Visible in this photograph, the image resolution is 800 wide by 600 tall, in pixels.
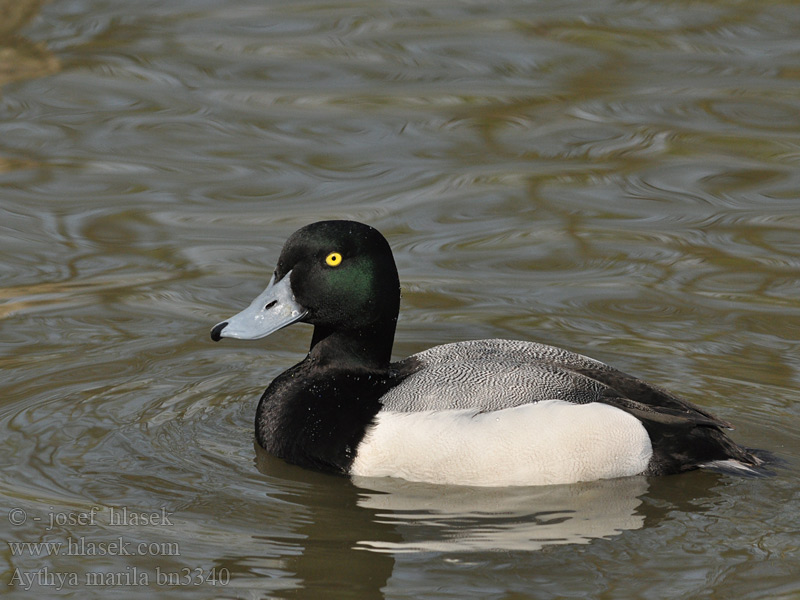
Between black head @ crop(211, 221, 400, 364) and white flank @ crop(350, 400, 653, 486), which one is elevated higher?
black head @ crop(211, 221, 400, 364)

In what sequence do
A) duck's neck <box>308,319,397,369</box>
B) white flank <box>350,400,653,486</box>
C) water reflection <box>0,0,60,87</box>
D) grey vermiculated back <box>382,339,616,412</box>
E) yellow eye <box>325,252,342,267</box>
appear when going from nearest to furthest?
white flank <box>350,400,653,486</box> → grey vermiculated back <box>382,339,616,412</box> → yellow eye <box>325,252,342,267</box> → duck's neck <box>308,319,397,369</box> → water reflection <box>0,0,60,87</box>

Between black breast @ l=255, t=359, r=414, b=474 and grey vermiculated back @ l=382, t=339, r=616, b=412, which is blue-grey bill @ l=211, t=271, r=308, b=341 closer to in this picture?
black breast @ l=255, t=359, r=414, b=474

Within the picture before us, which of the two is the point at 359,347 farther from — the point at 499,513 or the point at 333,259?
the point at 499,513

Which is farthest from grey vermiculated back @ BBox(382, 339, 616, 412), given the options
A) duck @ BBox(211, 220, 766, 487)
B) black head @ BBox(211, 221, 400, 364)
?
black head @ BBox(211, 221, 400, 364)

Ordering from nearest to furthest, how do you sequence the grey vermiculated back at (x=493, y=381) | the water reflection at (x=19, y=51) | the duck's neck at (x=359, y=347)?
the grey vermiculated back at (x=493, y=381) → the duck's neck at (x=359, y=347) → the water reflection at (x=19, y=51)

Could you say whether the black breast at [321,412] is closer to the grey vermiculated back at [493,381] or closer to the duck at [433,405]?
the duck at [433,405]

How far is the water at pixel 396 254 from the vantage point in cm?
513

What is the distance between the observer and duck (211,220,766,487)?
5.60m

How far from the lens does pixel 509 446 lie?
5.59 metres

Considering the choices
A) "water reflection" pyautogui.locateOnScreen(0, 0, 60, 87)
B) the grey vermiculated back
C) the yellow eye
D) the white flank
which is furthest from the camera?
"water reflection" pyautogui.locateOnScreen(0, 0, 60, 87)

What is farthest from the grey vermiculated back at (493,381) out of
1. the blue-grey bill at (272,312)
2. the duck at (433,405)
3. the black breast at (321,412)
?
the blue-grey bill at (272,312)

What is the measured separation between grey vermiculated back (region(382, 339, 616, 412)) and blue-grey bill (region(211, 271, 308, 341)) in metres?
0.58

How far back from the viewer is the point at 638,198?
30.1 ft

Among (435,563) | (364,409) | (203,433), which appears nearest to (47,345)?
(203,433)
